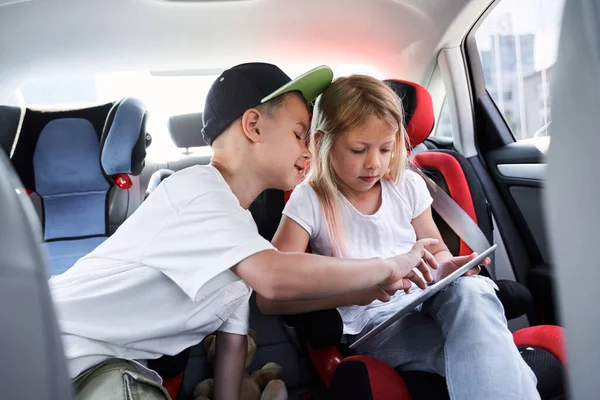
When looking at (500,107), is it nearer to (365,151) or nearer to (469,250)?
(469,250)

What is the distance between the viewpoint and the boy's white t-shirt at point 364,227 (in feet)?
5.12

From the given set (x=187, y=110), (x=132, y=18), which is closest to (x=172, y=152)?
(x=187, y=110)

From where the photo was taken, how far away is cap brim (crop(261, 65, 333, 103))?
50.4 inches

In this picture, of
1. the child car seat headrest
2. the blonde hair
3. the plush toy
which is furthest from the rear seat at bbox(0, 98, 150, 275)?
the child car seat headrest

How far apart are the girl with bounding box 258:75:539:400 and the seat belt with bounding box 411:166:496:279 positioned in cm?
10

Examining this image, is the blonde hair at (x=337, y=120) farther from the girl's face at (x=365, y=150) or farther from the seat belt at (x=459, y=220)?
the seat belt at (x=459, y=220)

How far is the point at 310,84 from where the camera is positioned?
1.40 m

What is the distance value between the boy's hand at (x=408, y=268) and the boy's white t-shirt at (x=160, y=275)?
0.31m

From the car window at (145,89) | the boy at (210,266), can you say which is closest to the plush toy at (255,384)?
the boy at (210,266)

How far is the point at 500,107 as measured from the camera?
8.38ft

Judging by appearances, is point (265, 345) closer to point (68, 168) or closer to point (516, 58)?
point (68, 168)

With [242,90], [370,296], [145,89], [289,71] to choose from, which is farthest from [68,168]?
[370,296]

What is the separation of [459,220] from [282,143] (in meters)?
0.81

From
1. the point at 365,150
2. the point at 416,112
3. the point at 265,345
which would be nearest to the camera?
the point at 365,150
